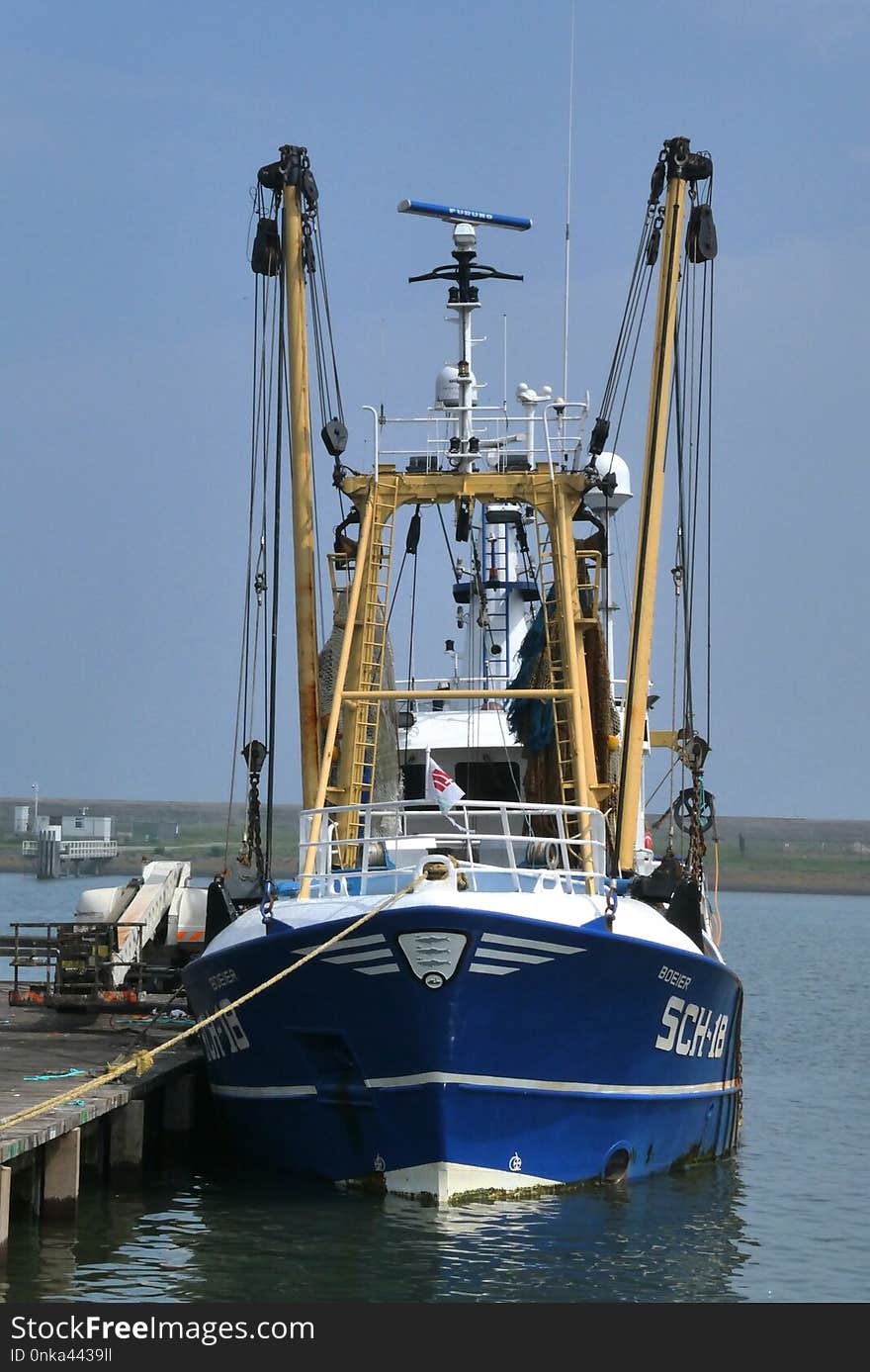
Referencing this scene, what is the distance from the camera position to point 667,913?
19.9 metres

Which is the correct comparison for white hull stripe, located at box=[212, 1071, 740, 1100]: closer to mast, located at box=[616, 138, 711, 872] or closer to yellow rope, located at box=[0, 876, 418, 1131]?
yellow rope, located at box=[0, 876, 418, 1131]

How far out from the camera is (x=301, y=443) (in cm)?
2267

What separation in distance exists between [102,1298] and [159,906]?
14.5 meters

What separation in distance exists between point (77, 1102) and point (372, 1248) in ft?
11.6

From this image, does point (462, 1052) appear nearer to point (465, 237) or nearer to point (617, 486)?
point (465, 237)

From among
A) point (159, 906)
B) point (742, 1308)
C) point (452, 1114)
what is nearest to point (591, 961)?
point (452, 1114)

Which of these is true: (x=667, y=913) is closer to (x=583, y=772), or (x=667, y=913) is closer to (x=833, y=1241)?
(x=583, y=772)

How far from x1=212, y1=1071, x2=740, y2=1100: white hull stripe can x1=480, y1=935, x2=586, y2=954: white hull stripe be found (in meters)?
1.18

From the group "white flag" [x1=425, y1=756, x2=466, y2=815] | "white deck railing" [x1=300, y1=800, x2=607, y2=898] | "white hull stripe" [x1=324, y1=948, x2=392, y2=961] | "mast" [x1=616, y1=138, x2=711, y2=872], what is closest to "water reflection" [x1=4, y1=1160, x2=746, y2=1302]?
"white hull stripe" [x1=324, y1=948, x2=392, y2=961]

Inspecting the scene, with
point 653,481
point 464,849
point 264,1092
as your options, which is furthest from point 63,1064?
point 653,481

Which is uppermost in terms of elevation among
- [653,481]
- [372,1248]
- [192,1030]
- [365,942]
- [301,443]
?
[301,443]

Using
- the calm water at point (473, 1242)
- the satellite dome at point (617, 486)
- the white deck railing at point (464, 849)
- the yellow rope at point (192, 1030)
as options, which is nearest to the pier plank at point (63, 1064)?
the yellow rope at point (192, 1030)

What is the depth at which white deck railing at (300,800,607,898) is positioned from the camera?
1762cm

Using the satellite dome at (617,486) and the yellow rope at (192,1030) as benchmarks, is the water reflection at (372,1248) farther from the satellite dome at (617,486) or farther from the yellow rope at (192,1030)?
the satellite dome at (617,486)
